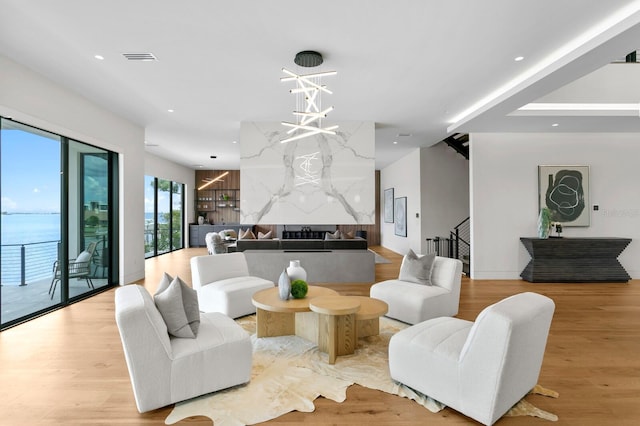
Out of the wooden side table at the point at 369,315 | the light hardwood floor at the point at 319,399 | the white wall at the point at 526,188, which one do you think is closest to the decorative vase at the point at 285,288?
the wooden side table at the point at 369,315

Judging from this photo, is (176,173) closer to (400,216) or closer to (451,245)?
(400,216)

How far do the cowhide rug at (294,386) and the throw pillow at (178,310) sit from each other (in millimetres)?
481

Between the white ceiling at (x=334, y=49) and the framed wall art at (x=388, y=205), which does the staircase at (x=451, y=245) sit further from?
the white ceiling at (x=334, y=49)

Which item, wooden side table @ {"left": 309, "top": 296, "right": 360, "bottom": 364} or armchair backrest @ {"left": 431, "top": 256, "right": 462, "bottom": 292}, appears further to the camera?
armchair backrest @ {"left": 431, "top": 256, "right": 462, "bottom": 292}

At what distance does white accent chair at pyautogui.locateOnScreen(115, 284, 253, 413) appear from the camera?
7.14 ft

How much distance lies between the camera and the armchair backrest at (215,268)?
14.2ft

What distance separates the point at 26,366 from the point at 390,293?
143 inches

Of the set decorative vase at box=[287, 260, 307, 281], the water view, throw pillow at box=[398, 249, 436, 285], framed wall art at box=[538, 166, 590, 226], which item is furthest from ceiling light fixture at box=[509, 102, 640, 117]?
the water view

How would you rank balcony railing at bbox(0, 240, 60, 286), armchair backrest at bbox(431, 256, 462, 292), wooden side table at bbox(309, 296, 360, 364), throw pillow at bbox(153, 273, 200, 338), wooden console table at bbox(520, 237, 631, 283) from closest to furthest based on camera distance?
throw pillow at bbox(153, 273, 200, 338) < wooden side table at bbox(309, 296, 360, 364) < balcony railing at bbox(0, 240, 60, 286) < armchair backrest at bbox(431, 256, 462, 292) < wooden console table at bbox(520, 237, 631, 283)

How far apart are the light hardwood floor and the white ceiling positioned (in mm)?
2942

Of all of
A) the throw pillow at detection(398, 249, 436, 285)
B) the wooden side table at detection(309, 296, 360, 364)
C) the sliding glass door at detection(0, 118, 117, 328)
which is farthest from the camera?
the throw pillow at detection(398, 249, 436, 285)

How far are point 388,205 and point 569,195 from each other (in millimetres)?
6100

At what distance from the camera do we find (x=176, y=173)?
11.8 m

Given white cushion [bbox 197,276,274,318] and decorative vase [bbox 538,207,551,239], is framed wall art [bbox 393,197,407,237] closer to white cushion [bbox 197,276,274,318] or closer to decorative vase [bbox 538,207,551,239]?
decorative vase [bbox 538,207,551,239]
